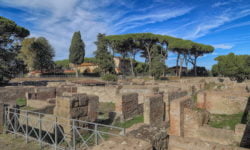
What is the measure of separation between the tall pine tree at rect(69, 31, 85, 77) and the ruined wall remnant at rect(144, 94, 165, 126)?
43465 millimetres

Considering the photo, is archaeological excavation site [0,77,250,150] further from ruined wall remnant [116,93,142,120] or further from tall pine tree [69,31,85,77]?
tall pine tree [69,31,85,77]

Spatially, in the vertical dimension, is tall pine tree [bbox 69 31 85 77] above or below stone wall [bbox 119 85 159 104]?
above

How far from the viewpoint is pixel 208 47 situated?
4447cm

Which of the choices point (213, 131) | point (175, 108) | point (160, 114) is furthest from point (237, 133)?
point (160, 114)

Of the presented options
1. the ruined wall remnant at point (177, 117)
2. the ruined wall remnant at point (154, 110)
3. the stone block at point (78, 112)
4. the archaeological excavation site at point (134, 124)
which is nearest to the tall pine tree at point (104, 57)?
the archaeological excavation site at point (134, 124)

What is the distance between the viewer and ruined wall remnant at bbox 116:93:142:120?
28.3 ft

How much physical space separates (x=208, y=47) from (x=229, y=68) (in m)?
7.02

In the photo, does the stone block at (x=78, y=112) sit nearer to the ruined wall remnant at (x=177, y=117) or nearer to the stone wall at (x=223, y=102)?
the ruined wall remnant at (x=177, y=117)

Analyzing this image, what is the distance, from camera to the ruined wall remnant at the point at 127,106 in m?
8.64

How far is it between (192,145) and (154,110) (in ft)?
13.5

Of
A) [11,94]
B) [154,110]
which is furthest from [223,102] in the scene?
[11,94]

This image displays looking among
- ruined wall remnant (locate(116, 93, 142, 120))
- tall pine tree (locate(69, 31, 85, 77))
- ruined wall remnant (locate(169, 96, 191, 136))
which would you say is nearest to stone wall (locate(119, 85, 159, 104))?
ruined wall remnant (locate(116, 93, 142, 120))

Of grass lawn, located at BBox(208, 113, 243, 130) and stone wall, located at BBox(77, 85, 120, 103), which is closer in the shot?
grass lawn, located at BBox(208, 113, 243, 130)

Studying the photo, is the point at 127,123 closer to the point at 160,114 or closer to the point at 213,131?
the point at 160,114
